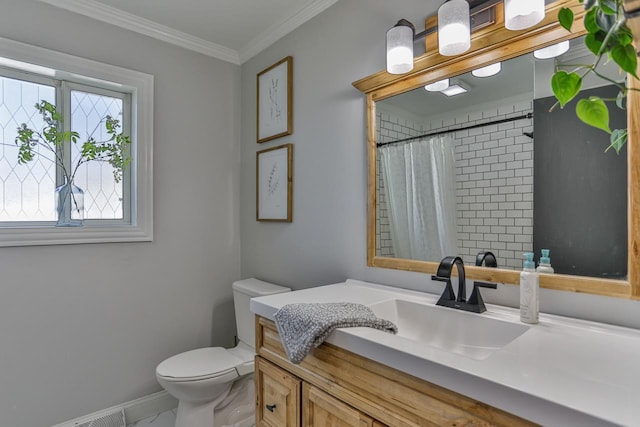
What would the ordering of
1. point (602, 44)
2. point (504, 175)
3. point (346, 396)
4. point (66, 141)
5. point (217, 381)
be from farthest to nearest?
point (66, 141)
point (217, 381)
point (504, 175)
point (346, 396)
point (602, 44)

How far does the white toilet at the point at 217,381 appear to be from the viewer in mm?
1779

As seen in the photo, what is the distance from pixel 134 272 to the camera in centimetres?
217

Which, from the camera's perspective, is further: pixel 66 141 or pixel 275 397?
pixel 66 141

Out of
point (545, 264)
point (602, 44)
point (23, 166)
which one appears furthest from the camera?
point (23, 166)

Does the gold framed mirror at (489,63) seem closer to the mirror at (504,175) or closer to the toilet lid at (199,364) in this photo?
the mirror at (504,175)

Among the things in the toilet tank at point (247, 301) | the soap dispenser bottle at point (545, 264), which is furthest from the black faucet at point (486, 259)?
the toilet tank at point (247, 301)

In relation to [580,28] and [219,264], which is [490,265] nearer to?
[580,28]

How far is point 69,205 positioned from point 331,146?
60.8 inches

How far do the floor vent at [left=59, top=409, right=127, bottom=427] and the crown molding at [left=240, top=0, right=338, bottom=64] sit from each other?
2.42 metres

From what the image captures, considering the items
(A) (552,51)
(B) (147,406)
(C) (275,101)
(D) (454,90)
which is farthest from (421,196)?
(B) (147,406)

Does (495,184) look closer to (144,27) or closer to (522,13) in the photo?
(522,13)

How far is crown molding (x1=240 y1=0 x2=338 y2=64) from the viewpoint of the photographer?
195cm

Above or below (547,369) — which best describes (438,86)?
above

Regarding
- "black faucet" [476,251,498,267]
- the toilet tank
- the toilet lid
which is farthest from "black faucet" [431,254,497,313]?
the toilet lid
